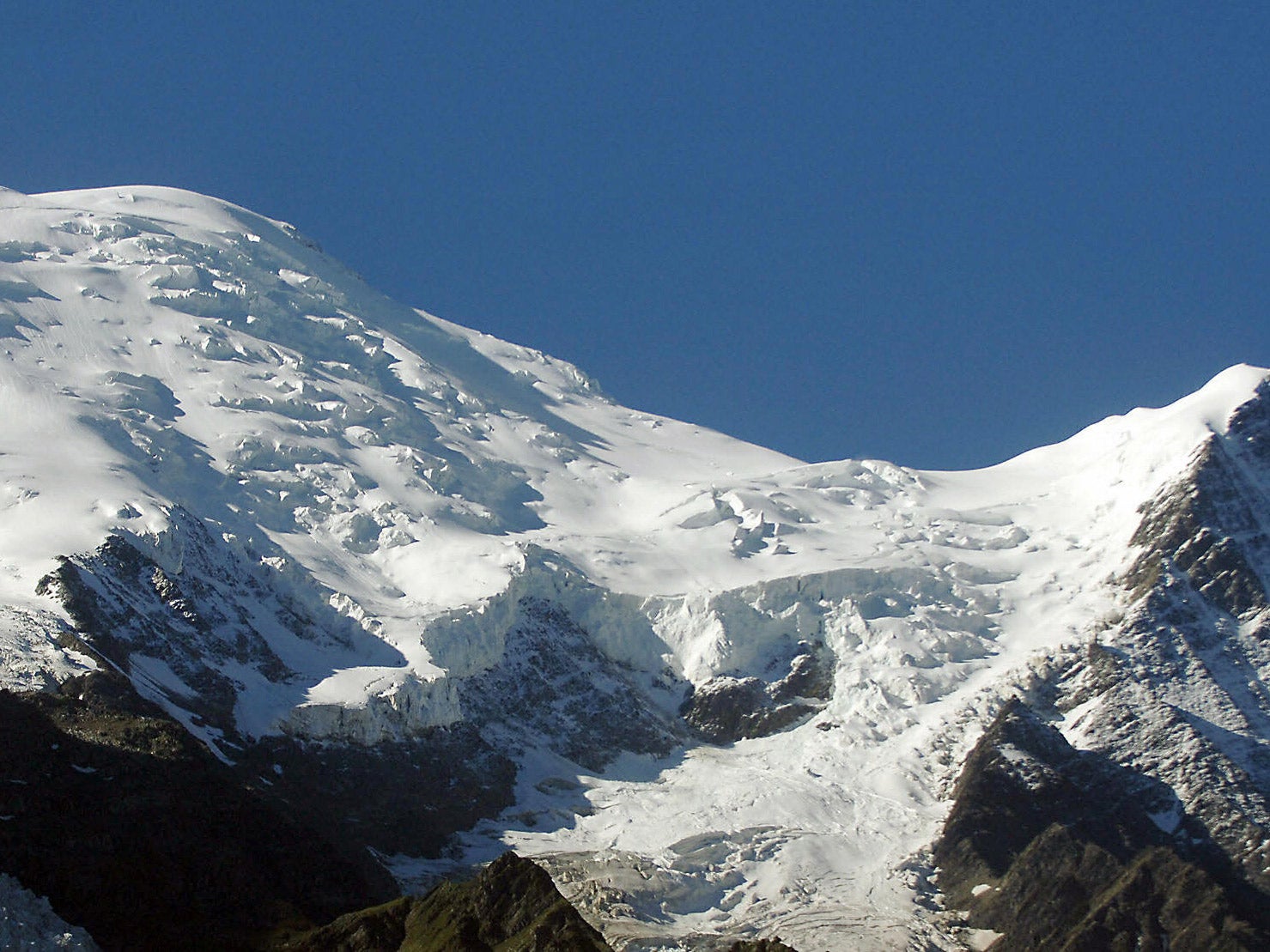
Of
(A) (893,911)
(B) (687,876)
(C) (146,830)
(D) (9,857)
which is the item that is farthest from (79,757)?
(A) (893,911)

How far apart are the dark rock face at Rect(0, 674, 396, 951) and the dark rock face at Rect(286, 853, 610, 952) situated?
10292 millimetres

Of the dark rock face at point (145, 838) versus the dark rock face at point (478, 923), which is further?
the dark rock face at point (145, 838)

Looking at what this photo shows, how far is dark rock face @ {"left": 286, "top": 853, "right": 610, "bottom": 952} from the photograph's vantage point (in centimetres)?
12138

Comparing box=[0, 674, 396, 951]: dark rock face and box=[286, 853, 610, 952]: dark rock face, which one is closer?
box=[286, 853, 610, 952]: dark rock face

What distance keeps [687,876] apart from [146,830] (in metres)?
74.6

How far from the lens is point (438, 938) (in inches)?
4855

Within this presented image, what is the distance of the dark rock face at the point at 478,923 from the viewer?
398 feet

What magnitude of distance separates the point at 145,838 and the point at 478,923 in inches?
1316

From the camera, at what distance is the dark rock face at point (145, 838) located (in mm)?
128875

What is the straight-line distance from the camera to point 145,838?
140500 millimetres

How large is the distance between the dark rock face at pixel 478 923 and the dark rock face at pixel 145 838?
33.8 ft

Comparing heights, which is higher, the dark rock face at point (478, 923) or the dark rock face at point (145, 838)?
the dark rock face at point (145, 838)

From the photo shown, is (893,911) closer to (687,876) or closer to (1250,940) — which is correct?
(687,876)

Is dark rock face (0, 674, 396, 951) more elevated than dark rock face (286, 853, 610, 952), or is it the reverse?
dark rock face (0, 674, 396, 951)
